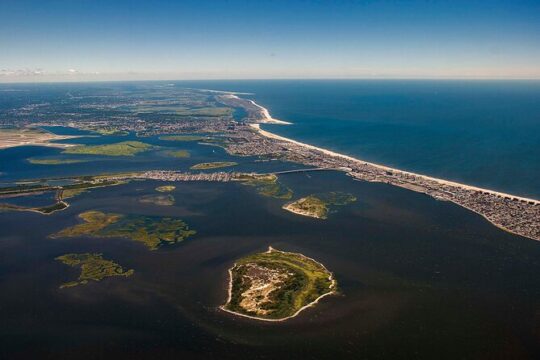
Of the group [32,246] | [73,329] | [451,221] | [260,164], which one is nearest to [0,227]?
[32,246]

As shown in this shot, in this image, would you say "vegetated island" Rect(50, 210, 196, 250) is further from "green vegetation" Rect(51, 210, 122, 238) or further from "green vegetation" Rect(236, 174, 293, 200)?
"green vegetation" Rect(236, 174, 293, 200)

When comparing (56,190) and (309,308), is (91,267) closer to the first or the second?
(309,308)

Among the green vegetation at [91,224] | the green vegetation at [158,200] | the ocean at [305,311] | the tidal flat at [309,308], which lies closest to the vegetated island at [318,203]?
the ocean at [305,311]

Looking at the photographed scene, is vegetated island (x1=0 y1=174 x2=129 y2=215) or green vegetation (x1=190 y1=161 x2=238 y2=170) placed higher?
green vegetation (x1=190 y1=161 x2=238 y2=170)

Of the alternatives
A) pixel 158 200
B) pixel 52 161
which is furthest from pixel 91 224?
→ pixel 52 161

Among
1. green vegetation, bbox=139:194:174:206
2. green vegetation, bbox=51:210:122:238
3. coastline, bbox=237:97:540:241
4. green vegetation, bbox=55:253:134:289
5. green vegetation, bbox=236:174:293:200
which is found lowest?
green vegetation, bbox=55:253:134:289

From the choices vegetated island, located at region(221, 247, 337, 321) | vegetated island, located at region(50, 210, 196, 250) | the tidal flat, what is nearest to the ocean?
the tidal flat
